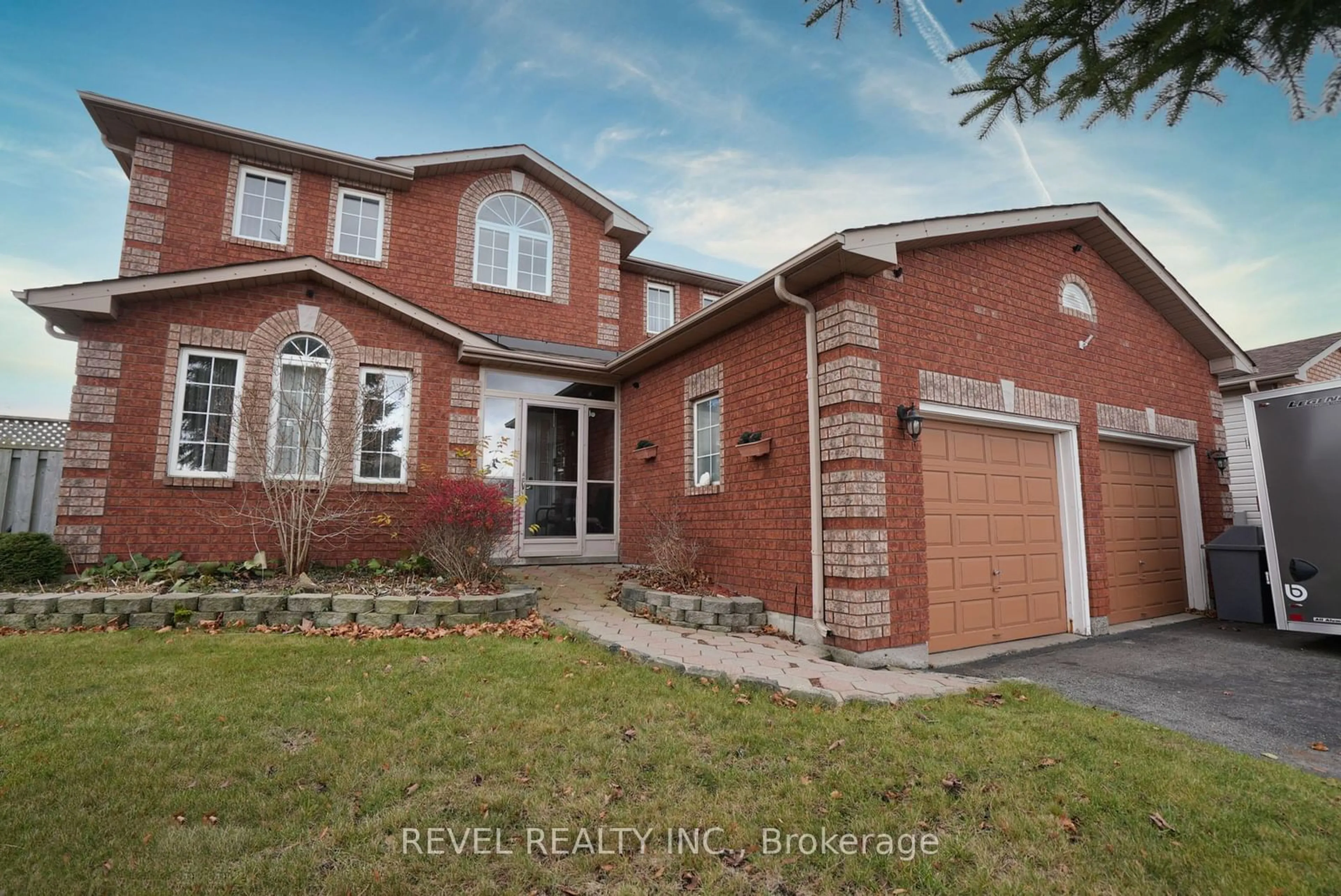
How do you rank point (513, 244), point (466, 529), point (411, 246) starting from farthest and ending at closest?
point (513, 244), point (411, 246), point (466, 529)

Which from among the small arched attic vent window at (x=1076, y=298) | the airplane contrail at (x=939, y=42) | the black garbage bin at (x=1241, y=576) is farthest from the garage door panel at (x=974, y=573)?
the airplane contrail at (x=939, y=42)

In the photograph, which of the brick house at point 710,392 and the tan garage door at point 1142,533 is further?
the tan garage door at point 1142,533

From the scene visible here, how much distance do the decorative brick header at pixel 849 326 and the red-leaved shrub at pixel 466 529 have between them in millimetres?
4422

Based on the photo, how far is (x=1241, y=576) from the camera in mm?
8133

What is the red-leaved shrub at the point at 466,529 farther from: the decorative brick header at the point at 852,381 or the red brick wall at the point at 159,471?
the decorative brick header at the point at 852,381

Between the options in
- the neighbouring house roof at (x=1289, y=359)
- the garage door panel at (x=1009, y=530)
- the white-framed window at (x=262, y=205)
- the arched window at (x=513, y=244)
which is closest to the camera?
the garage door panel at (x=1009, y=530)

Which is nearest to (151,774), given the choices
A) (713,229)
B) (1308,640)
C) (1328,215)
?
(1328,215)

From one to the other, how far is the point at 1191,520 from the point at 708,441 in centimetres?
767

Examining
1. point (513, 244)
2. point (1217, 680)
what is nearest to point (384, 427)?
point (513, 244)

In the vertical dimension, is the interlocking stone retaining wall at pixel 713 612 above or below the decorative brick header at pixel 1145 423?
below

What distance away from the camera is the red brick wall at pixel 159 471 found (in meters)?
7.68

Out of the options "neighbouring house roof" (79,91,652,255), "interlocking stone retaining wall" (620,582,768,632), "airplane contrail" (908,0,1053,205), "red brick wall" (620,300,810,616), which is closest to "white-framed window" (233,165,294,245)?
"neighbouring house roof" (79,91,652,255)

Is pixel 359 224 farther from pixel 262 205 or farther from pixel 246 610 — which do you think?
pixel 246 610

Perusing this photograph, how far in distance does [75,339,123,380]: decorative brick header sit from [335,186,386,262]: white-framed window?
3.84m
